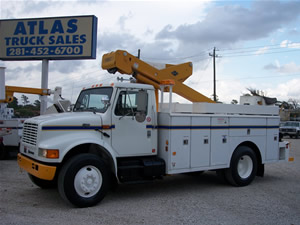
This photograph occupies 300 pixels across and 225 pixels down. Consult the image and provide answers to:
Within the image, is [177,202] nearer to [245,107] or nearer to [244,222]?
[244,222]

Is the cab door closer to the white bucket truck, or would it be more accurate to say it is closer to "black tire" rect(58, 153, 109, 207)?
the white bucket truck

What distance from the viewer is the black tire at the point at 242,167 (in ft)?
27.5

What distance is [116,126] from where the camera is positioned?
6781 millimetres

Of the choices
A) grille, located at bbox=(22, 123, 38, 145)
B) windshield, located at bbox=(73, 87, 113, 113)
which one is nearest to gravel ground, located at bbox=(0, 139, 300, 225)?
grille, located at bbox=(22, 123, 38, 145)

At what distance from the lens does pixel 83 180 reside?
6172 mm

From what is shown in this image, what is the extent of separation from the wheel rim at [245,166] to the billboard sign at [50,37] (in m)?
11.0

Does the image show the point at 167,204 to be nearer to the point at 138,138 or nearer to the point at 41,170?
the point at 138,138

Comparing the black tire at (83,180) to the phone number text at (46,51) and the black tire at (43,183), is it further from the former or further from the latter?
the phone number text at (46,51)

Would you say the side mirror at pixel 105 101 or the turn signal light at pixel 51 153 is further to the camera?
the side mirror at pixel 105 101

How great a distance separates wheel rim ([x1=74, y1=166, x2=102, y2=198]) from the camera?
6129mm

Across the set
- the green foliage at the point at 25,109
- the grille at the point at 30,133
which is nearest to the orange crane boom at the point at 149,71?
the grille at the point at 30,133

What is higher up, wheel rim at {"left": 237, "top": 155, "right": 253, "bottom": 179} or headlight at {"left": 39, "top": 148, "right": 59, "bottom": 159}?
headlight at {"left": 39, "top": 148, "right": 59, "bottom": 159}

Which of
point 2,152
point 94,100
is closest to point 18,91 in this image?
point 2,152

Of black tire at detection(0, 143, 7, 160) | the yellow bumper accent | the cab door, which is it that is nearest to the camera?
the yellow bumper accent
